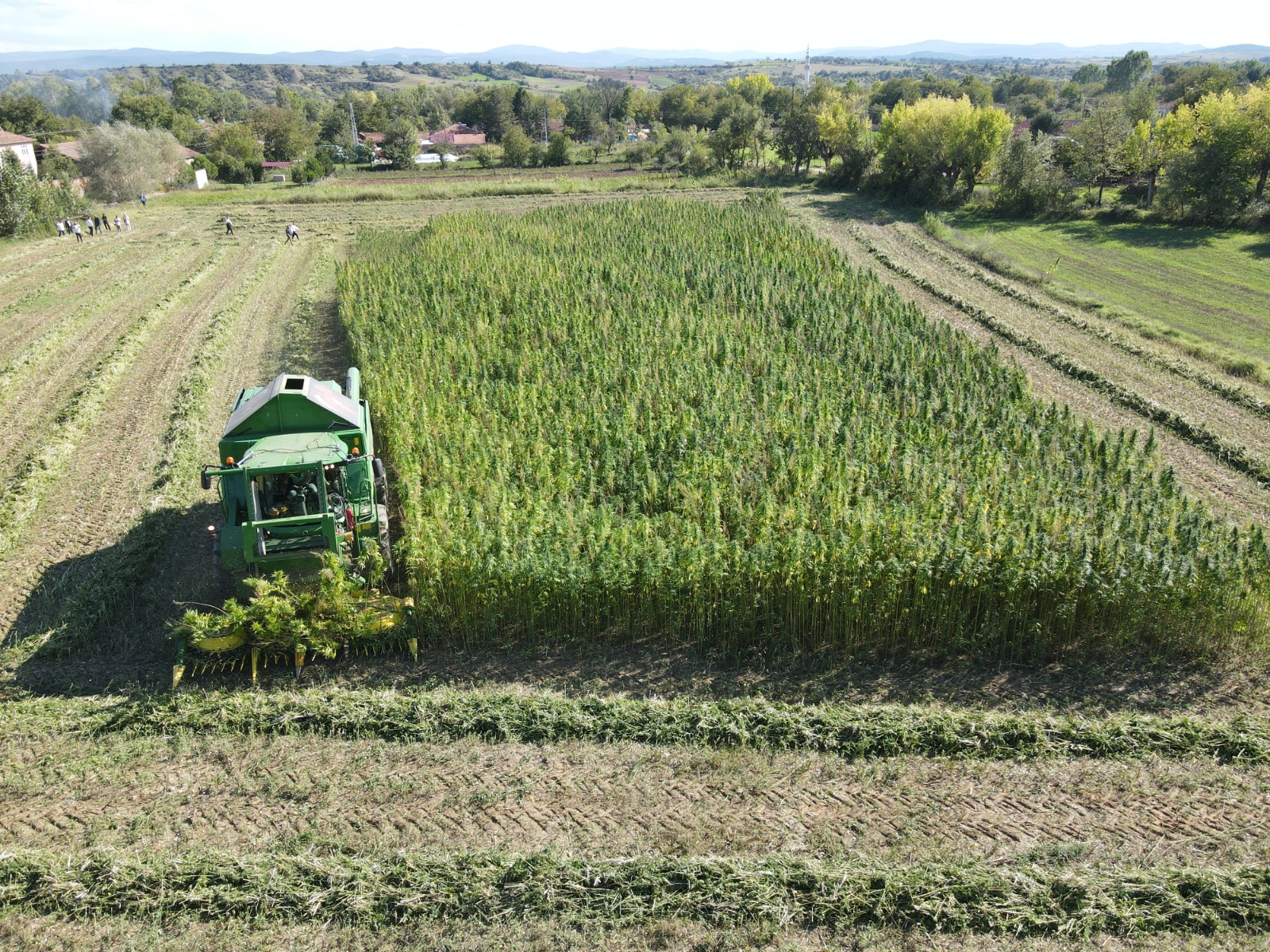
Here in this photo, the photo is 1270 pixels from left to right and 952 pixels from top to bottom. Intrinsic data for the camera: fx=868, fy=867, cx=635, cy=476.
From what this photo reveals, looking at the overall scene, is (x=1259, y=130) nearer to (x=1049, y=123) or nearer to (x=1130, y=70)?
(x=1049, y=123)

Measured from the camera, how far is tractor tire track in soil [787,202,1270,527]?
1488 cm

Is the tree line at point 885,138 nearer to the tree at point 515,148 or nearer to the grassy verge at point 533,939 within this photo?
the tree at point 515,148

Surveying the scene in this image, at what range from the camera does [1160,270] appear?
32.7 metres

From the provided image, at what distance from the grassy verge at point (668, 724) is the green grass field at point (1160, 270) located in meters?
16.8

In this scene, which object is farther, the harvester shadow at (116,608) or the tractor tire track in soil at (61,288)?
the tractor tire track in soil at (61,288)

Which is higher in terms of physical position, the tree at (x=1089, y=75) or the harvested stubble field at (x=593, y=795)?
the tree at (x=1089, y=75)

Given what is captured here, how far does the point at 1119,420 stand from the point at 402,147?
75.0 meters

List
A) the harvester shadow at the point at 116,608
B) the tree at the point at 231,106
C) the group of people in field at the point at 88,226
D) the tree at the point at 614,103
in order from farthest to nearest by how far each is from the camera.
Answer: the tree at the point at 231,106, the tree at the point at 614,103, the group of people in field at the point at 88,226, the harvester shadow at the point at 116,608

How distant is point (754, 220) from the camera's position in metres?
36.1

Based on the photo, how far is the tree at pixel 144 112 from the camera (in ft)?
279

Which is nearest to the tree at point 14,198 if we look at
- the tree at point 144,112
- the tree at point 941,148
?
Result: the tree at point 941,148

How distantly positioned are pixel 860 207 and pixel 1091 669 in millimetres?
39999

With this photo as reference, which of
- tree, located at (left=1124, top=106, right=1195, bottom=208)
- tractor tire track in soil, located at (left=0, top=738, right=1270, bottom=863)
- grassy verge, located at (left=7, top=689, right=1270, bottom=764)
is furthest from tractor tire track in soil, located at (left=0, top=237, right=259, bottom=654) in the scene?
tree, located at (left=1124, top=106, right=1195, bottom=208)

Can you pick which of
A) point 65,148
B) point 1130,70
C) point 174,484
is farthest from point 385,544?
point 1130,70
